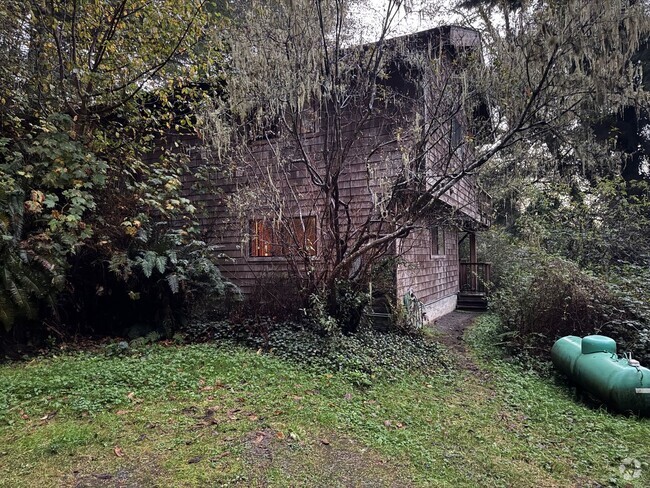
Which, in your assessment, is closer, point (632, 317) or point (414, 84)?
point (632, 317)

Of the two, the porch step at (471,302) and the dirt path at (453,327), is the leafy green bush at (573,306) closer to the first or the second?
the dirt path at (453,327)

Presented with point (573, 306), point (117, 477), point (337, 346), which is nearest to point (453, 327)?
point (573, 306)

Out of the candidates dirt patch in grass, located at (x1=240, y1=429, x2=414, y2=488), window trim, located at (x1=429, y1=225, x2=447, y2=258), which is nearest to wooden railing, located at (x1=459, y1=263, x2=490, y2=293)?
window trim, located at (x1=429, y1=225, x2=447, y2=258)

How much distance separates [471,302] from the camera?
12422mm

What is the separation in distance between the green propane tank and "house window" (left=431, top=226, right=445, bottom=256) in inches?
202

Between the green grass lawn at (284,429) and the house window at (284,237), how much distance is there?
2233mm

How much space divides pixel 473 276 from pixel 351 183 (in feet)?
26.2

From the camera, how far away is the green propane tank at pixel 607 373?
4188mm

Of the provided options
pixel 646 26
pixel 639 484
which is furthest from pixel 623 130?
pixel 639 484

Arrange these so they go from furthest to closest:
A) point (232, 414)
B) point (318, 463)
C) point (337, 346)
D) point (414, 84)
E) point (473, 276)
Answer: point (473, 276), point (414, 84), point (337, 346), point (232, 414), point (318, 463)

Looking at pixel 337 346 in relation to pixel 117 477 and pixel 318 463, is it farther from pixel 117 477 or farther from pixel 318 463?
pixel 117 477

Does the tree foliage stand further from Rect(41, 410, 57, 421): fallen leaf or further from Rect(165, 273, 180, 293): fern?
Rect(41, 410, 57, 421): fallen leaf

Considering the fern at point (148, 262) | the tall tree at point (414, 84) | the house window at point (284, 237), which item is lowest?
the fern at point (148, 262)

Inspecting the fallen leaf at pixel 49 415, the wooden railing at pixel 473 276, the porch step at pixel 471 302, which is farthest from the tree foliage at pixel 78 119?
the wooden railing at pixel 473 276
